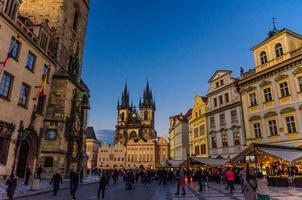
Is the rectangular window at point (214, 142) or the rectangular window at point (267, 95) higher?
the rectangular window at point (267, 95)

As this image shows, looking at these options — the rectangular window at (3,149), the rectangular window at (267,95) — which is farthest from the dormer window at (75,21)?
the rectangular window at (267,95)

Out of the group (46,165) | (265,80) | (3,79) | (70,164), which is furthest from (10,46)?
(265,80)

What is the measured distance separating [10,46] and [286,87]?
26.8m

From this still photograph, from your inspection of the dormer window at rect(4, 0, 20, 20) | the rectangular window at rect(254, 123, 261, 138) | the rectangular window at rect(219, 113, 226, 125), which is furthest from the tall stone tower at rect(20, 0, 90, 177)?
the rectangular window at rect(254, 123, 261, 138)

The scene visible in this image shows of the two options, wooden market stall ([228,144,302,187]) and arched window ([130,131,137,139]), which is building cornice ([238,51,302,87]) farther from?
arched window ([130,131,137,139])

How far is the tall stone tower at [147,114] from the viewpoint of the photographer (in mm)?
122312

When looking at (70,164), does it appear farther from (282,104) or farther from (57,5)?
(282,104)

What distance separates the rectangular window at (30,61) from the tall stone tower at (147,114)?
101 metres

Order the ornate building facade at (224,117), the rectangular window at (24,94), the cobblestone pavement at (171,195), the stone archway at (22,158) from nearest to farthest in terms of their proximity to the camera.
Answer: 1. the cobblestone pavement at (171,195)
2. the rectangular window at (24,94)
3. the stone archway at (22,158)
4. the ornate building facade at (224,117)

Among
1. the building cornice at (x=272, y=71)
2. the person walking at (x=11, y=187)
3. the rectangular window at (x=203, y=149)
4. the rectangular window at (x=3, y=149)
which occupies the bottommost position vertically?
the person walking at (x=11, y=187)

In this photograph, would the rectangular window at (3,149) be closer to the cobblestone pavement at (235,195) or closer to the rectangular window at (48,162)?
the rectangular window at (48,162)

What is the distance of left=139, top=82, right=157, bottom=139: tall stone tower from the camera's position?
12231cm

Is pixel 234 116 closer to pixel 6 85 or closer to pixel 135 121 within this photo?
pixel 6 85

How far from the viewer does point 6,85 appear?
62.0 feet
